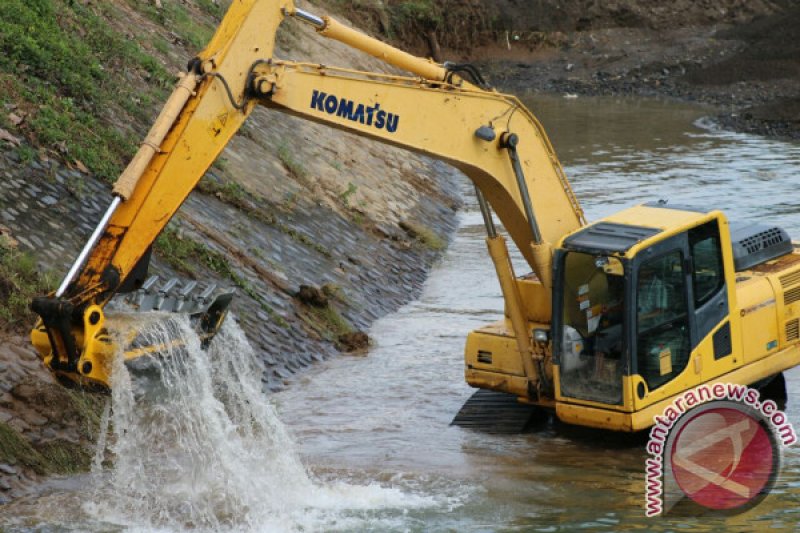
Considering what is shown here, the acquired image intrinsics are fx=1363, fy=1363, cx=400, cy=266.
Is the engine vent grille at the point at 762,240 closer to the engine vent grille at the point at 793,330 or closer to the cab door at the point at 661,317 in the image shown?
the engine vent grille at the point at 793,330

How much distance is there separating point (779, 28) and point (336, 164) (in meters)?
28.8

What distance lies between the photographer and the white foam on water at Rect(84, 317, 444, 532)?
9.70m

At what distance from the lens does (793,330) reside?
12.6 metres

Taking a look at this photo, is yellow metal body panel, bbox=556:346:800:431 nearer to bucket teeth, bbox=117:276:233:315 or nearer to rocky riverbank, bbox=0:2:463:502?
bucket teeth, bbox=117:276:233:315

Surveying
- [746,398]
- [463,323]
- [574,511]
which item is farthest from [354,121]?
[463,323]

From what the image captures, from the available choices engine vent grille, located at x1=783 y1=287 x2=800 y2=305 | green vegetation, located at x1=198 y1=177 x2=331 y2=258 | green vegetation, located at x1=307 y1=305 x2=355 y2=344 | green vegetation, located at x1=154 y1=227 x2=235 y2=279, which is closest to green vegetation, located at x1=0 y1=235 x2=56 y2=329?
green vegetation, located at x1=154 y1=227 x2=235 y2=279

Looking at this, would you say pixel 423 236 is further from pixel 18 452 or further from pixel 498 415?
pixel 18 452

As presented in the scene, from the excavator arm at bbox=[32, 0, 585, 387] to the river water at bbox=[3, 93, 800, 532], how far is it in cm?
108

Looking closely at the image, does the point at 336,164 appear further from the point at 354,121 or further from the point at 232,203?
the point at 354,121

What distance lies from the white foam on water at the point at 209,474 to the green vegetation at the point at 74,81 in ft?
17.2

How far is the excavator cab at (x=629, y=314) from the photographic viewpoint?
11109 mm

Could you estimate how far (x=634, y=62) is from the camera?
47.6 metres

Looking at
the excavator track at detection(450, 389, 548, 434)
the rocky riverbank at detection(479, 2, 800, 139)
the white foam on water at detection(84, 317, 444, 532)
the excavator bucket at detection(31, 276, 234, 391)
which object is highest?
the rocky riverbank at detection(479, 2, 800, 139)

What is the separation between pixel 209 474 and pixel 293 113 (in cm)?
292
